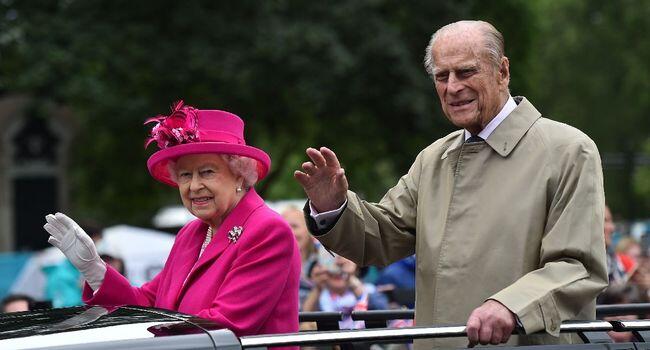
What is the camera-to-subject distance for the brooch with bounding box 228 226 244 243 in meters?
3.84

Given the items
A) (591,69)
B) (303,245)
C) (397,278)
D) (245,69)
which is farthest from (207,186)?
(591,69)

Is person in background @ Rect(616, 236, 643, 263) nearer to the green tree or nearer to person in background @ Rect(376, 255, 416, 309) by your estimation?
person in background @ Rect(376, 255, 416, 309)

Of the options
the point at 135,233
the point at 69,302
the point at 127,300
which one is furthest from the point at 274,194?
the point at 127,300

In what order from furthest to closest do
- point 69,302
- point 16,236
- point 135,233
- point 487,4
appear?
point 16,236, point 487,4, point 135,233, point 69,302

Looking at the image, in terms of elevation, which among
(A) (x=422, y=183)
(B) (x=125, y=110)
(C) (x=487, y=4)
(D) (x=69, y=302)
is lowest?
(D) (x=69, y=302)

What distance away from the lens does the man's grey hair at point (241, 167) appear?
3.96m

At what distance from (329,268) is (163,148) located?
360 cm

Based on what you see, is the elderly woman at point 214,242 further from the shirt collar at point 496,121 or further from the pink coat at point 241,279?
the shirt collar at point 496,121

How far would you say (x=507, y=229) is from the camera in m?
3.60

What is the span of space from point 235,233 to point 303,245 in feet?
15.5

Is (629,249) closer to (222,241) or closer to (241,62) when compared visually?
(241,62)

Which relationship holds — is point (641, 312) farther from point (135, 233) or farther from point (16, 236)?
point (16, 236)

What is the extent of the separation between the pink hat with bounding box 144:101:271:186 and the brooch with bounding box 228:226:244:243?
249mm

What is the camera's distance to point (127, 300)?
4.06 m
